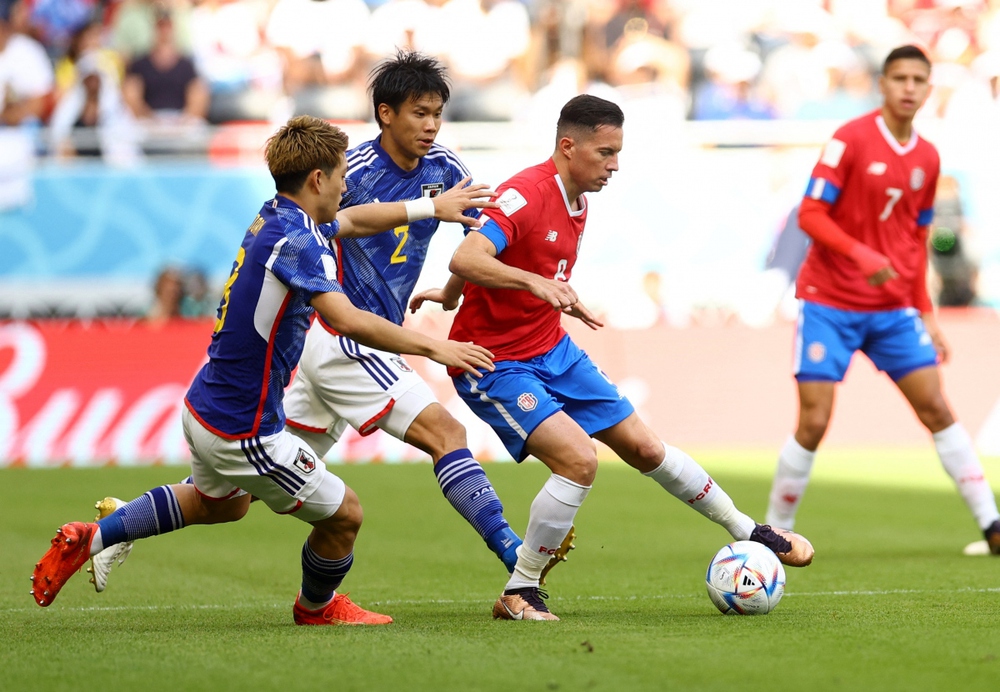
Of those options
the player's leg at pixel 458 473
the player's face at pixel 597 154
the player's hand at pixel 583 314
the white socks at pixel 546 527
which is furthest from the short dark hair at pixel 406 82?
the white socks at pixel 546 527

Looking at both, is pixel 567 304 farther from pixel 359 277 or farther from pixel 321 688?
pixel 321 688

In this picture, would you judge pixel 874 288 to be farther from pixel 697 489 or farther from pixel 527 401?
pixel 527 401

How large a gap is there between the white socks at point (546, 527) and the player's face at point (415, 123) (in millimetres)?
1690

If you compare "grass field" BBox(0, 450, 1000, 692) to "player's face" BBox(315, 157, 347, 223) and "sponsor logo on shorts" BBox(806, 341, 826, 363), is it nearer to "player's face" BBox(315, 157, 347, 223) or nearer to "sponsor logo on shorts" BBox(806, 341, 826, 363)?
"sponsor logo on shorts" BBox(806, 341, 826, 363)

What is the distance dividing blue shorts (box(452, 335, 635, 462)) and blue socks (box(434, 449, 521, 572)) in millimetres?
201

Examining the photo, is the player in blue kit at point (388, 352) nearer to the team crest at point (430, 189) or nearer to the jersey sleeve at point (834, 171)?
the team crest at point (430, 189)

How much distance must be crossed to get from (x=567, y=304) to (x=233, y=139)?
11919 mm

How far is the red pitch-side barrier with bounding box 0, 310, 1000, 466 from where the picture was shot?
1304 cm

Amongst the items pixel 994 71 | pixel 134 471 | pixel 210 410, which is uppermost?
pixel 994 71

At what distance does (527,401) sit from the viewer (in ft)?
18.5

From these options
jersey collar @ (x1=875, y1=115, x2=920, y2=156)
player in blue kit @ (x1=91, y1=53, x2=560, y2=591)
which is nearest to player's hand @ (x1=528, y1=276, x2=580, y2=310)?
player in blue kit @ (x1=91, y1=53, x2=560, y2=591)

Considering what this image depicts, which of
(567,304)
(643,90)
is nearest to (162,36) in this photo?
(643,90)

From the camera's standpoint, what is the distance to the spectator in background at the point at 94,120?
52.9ft

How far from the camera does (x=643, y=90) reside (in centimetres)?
1800
